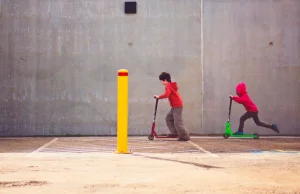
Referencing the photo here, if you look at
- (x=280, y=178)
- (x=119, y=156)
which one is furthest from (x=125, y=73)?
(x=280, y=178)

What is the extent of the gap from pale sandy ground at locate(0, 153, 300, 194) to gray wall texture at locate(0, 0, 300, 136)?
6454 mm

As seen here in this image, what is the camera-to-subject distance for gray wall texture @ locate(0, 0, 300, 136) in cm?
1435

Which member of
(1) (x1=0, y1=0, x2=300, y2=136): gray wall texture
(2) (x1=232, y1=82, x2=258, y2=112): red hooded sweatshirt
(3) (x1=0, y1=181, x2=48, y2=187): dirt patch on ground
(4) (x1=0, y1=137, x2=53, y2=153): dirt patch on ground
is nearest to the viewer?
(3) (x1=0, y1=181, x2=48, y2=187): dirt patch on ground

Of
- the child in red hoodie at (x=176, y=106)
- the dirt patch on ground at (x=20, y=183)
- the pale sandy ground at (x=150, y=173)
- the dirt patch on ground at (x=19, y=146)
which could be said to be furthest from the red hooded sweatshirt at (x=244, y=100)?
the dirt patch on ground at (x=20, y=183)

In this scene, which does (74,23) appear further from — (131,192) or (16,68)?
(131,192)

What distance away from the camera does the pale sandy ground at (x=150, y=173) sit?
4.71 meters

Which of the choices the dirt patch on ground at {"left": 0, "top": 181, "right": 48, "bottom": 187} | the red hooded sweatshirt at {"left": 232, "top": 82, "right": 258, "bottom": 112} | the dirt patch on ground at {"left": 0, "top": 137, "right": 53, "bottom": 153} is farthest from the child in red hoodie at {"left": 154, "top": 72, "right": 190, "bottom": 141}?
the dirt patch on ground at {"left": 0, "top": 181, "right": 48, "bottom": 187}

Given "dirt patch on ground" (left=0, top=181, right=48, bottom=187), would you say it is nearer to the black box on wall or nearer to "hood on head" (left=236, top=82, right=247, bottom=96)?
"hood on head" (left=236, top=82, right=247, bottom=96)

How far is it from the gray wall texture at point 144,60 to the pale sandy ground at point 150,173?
6.45 m

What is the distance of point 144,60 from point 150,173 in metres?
8.91

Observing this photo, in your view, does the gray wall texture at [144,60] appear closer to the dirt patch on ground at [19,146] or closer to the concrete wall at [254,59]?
the concrete wall at [254,59]

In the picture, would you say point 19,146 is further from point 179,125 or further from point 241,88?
point 241,88

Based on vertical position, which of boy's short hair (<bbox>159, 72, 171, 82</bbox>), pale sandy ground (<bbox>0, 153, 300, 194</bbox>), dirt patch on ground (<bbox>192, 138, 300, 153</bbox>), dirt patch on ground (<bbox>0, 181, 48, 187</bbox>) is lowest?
dirt patch on ground (<bbox>192, 138, 300, 153</bbox>)

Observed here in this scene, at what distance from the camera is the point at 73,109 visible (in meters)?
14.4
